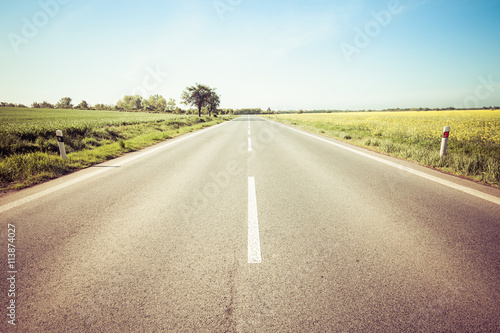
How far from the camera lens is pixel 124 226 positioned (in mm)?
2818

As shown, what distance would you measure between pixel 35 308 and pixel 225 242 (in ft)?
5.37

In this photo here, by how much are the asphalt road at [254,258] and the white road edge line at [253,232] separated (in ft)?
0.07

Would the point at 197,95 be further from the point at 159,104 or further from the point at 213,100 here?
the point at 159,104

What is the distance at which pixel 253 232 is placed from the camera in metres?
2.61

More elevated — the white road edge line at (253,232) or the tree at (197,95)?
the tree at (197,95)

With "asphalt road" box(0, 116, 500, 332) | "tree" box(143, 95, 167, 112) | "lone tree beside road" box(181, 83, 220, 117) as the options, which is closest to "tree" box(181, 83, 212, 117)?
"lone tree beside road" box(181, 83, 220, 117)

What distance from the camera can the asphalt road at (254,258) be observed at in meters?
1.53

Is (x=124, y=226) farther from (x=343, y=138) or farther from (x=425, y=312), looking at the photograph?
(x=343, y=138)

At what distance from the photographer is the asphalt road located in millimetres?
1534

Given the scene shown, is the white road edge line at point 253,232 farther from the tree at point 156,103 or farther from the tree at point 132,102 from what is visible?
the tree at point 132,102

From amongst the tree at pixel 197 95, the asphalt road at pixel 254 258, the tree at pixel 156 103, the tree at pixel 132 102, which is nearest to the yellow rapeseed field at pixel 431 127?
the asphalt road at pixel 254 258

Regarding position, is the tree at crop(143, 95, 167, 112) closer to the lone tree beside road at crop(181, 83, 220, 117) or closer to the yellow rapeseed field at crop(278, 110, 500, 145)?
the lone tree beside road at crop(181, 83, 220, 117)

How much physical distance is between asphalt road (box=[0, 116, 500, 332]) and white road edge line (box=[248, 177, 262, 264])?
2cm

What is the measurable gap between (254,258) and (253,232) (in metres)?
0.47
